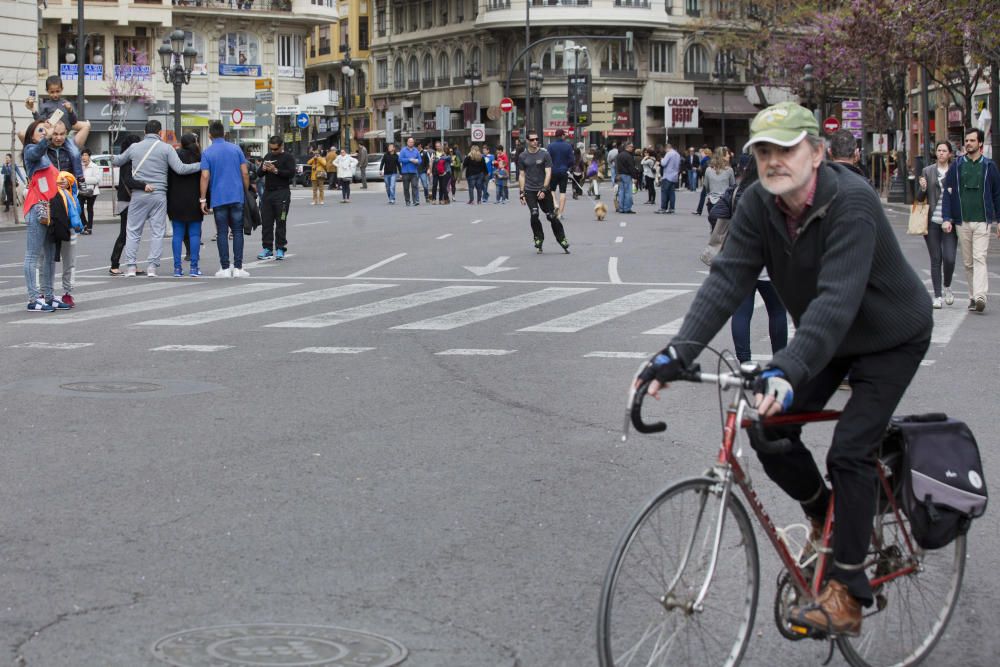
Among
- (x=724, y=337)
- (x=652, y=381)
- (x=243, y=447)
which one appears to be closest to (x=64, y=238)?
(x=724, y=337)

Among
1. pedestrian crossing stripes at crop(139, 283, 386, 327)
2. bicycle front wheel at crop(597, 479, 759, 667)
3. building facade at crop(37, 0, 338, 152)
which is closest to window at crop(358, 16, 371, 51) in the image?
building facade at crop(37, 0, 338, 152)

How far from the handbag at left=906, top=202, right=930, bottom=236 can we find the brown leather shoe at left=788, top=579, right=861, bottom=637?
1176cm

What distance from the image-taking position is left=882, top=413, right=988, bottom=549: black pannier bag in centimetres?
450

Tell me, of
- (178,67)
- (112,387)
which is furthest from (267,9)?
(112,387)

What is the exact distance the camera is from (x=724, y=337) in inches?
532

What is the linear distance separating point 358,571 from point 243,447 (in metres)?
2.60

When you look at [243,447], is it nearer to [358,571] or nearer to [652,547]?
[358,571]

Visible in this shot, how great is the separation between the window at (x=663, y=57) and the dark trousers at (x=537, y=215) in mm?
64238

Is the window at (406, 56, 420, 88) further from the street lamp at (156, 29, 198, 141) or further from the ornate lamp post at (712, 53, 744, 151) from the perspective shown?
the street lamp at (156, 29, 198, 141)

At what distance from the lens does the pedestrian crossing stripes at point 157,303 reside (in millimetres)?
14477

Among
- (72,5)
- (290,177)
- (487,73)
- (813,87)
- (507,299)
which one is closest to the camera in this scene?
(507,299)

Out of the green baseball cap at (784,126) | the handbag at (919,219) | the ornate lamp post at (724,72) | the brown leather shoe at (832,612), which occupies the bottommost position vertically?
the brown leather shoe at (832,612)

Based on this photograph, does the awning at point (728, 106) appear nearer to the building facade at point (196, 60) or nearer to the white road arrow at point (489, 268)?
the building facade at point (196, 60)

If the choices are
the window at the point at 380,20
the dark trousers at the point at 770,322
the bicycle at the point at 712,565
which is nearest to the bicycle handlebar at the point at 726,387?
the bicycle at the point at 712,565
